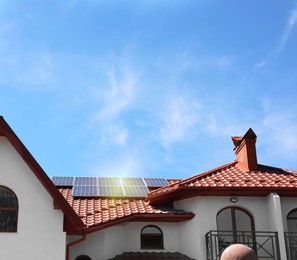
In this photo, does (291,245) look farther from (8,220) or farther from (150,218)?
(8,220)

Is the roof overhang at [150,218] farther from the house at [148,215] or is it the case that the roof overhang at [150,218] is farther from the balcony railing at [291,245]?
the balcony railing at [291,245]

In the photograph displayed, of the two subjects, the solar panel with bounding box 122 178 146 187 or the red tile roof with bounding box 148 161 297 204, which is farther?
the solar panel with bounding box 122 178 146 187

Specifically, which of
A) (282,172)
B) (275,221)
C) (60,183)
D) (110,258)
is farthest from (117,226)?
(282,172)

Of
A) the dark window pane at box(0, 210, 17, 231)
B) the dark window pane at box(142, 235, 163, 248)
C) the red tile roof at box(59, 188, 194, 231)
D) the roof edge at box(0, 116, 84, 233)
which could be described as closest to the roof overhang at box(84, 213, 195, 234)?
the red tile roof at box(59, 188, 194, 231)

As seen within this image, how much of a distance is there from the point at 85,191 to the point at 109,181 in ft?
6.73

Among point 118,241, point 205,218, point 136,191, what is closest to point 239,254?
point 205,218

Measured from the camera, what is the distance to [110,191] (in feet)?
57.8

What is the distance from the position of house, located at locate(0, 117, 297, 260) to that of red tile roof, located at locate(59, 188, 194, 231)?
35 millimetres

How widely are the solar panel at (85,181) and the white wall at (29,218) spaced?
5059 mm

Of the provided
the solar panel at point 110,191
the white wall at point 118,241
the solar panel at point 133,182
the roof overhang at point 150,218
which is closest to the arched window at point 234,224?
the roof overhang at point 150,218

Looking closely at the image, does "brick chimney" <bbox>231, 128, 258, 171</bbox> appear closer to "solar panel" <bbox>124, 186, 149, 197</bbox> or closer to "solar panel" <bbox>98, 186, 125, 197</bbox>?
"solar panel" <bbox>124, 186, 149, 197</bbox>

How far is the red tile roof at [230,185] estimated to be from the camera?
15.0m

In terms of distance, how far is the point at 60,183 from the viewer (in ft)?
62.0

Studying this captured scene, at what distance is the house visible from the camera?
13.2 meters
